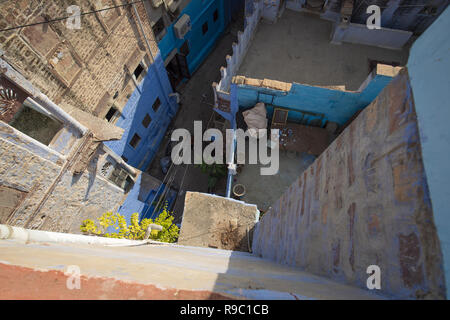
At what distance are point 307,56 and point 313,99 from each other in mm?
2702

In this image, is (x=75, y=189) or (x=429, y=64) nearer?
(x=429, y=64)

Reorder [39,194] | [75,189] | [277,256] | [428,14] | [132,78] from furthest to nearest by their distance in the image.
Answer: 1. [132,78]
2. [428,14]
3. [75,189]
4. [39,194]
5. [277,256]

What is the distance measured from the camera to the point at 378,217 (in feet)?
5.43

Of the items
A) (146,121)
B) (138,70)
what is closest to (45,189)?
(146,121)

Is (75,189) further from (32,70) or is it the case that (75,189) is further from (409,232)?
(409,232)

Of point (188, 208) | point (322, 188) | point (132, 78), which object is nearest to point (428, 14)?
point (322, 188)

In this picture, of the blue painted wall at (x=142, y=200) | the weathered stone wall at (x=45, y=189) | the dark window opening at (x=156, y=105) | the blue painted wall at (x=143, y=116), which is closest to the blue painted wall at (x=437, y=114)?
the weathered stone wall at (x=45, y=189)

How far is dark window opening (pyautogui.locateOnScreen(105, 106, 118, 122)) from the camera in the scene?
411 inches

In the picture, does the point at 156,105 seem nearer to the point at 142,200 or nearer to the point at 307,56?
the point at 142,200

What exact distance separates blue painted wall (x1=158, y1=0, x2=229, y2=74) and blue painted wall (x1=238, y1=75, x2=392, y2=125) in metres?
7.38

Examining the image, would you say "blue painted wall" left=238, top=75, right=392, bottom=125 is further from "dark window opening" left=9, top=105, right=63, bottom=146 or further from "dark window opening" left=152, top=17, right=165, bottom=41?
"dark window opening" left=152, top=17, right=165, bottom=41

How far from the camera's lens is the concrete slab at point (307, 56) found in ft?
30.3

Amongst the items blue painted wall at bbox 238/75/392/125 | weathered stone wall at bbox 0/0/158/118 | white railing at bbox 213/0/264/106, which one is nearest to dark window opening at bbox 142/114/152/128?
weathered stone wall at bbox 0/0/158/118
